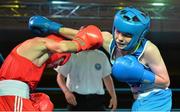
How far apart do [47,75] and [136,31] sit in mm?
4667

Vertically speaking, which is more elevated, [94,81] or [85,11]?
[94,81]

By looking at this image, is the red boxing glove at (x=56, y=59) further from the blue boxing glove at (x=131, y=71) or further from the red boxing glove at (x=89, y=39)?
the blue boxing glove at (x=131, y=71)

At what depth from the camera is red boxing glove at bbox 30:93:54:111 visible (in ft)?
6.70

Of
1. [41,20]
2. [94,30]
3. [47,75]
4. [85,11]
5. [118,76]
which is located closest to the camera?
[118,76]

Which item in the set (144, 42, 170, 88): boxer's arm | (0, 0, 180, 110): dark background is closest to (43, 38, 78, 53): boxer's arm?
(144, 42, 170, 88): boxer's arm

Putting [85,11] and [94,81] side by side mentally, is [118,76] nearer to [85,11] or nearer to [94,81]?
[94,81]

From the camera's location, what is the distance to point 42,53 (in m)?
2.04

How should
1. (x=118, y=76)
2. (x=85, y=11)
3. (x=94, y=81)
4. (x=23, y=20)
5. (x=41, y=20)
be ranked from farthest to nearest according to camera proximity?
(x=85, y=11) → (x=23, y=20) → (x=94, y=81) → (x=41, y=20) → (x=118, y=76)

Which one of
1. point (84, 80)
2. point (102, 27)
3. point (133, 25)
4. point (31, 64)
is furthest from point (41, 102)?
point (102, 27)

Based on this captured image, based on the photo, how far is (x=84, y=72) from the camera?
111 inches

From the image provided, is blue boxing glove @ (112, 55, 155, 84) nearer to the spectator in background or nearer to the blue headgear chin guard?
the blue headgear chin guard

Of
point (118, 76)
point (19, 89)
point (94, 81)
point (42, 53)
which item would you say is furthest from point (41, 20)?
point (94, 81)

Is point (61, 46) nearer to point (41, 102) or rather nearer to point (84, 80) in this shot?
point (41, 102)

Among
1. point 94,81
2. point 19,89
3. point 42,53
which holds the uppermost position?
point 42,53
